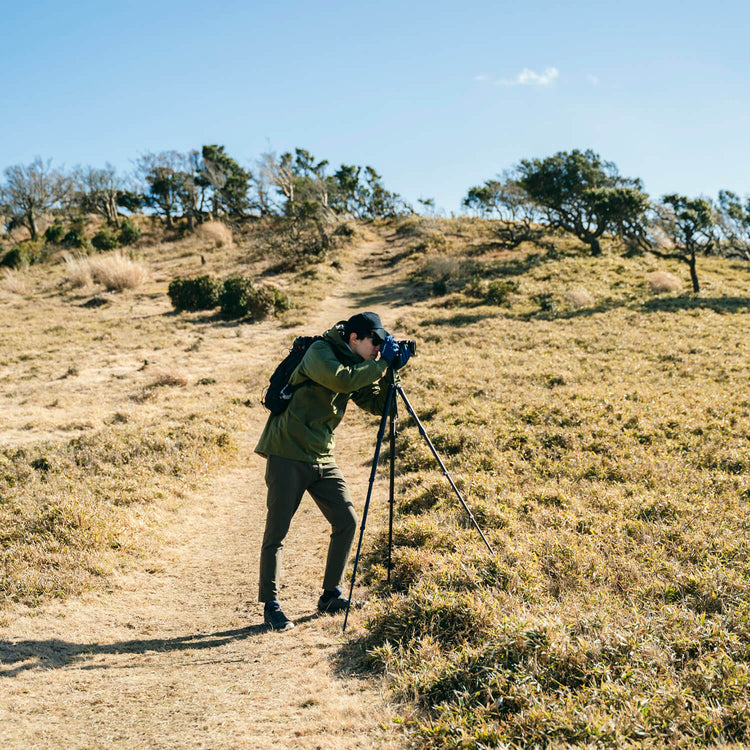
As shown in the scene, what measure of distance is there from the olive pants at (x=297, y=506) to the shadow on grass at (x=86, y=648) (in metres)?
0.47

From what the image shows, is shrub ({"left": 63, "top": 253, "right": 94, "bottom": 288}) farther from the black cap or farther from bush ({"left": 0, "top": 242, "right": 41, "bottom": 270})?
the black cap

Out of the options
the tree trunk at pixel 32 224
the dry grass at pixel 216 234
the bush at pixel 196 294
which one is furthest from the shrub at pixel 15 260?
the bush at pixel 196 294

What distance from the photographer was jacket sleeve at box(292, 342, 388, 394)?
4340 millimetres

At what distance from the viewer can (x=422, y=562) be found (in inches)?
210

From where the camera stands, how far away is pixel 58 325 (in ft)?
69.2

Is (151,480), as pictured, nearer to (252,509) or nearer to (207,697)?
(252,509)

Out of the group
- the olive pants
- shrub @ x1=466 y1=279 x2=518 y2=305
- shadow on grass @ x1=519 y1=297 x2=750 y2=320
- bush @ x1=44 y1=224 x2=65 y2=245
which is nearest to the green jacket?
the olive pants

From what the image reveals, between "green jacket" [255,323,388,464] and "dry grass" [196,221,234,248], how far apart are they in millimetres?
36965

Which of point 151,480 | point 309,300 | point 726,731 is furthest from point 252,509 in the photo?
point 309,300

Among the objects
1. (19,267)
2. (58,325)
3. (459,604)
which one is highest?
(19,267)

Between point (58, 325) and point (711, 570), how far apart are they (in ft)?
74.7

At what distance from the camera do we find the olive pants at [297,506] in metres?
4.61

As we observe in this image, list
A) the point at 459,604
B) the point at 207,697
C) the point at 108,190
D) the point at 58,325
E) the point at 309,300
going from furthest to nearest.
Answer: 1. the point at 108,190
2. the point at 309,300
3. the point at 58,325
4. the point at 459,604
5. the point at 207,697

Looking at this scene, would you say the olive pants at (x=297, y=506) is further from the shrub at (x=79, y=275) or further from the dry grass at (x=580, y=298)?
the shrub at (x=79, y=275)
